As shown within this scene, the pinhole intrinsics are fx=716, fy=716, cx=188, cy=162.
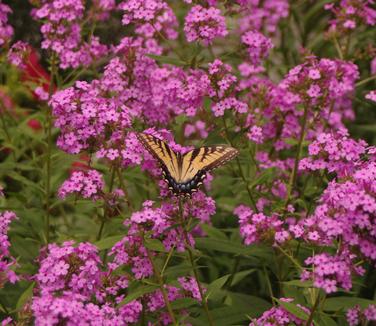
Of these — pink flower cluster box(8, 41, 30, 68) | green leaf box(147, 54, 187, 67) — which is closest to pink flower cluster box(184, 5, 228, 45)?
green leaf box(147, 54, 187, 67)

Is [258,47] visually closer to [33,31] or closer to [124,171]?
[124,171]

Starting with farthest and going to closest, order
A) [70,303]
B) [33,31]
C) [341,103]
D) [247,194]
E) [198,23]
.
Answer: [33,31]
[341,103]
[247,194]
[198,23]
[70,303]

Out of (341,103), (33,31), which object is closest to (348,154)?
(341,103)

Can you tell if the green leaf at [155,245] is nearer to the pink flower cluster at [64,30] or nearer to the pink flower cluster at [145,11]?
the pink flower cluster at [145,11]

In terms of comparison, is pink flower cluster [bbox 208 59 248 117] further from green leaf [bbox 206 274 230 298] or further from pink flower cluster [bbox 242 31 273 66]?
green leaf [bbox 206 274 230 298]

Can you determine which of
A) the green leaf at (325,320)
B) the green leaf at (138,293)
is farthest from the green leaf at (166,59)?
the green leaf at (325,320)
